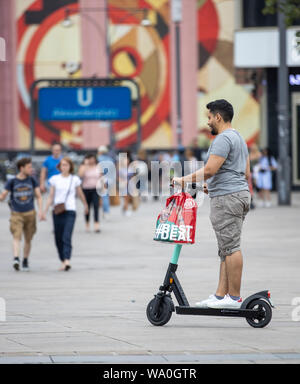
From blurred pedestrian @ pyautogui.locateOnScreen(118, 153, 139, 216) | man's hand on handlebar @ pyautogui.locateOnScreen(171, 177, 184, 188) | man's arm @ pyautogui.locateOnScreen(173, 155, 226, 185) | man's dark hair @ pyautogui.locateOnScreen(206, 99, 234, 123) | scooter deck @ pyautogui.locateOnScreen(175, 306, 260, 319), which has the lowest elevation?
blurred pedestrian @ pyautogui.locateOnScreen(118, 153, 139, 216)

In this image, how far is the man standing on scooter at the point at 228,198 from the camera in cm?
880

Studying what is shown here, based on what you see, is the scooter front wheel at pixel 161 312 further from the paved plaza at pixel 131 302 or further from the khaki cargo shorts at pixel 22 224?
the khaki cargo shorts at pixel 22 224

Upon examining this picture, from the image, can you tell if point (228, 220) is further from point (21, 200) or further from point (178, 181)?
point (21, 200)

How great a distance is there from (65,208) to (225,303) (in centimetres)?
616

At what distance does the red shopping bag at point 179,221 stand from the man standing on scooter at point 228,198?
0.31 m

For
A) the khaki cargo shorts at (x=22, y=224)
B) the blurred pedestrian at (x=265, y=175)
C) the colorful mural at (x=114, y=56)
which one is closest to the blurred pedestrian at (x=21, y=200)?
the khaki cargo shorts at (x=22, y=224)

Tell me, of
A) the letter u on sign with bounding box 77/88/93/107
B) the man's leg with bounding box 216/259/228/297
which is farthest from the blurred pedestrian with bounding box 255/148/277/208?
the man's leg with bounding box 216/259/228/297

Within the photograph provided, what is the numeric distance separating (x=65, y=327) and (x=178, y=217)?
1.30m

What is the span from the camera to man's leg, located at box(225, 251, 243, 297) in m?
8.80

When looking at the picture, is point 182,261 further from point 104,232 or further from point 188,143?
point 188,143

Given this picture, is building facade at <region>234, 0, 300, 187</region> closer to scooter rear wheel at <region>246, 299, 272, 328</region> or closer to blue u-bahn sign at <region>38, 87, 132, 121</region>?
blue u-bahn sign at <region>38, 87, 132, 121</region>

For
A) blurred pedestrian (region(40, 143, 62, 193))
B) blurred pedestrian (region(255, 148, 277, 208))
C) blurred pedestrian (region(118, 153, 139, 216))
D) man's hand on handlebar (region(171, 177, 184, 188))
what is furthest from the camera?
blurred pedestrian (region(255, 148, 277, 208))

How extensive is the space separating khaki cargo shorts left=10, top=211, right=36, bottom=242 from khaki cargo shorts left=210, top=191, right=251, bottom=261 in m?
6.14

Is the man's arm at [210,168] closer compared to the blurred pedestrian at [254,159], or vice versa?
the man's arm at [210,168]
